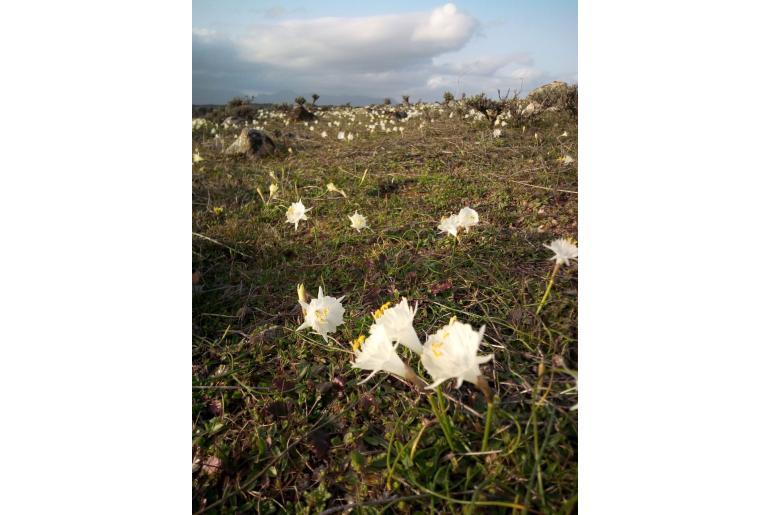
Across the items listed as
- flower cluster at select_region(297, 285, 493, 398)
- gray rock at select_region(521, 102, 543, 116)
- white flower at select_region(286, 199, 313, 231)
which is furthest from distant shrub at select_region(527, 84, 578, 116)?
white flower at select_region(286, 199, 313, 231)

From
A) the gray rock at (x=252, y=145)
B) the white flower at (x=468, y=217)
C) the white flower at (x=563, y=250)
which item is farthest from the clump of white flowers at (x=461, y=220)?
the gray rock at (x=252, y=145)

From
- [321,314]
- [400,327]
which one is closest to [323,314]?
[321,314]

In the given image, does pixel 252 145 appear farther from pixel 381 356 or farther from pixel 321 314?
pixel 381 356

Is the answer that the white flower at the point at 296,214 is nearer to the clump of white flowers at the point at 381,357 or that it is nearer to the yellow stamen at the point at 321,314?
the yellow stamen at the point at 321,314

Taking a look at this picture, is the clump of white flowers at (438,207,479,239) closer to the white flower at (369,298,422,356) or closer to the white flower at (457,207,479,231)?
the white flower at (457,207,479,231)
